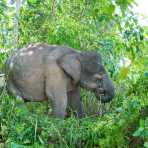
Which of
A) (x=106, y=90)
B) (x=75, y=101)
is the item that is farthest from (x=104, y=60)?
(x=106, y=90)

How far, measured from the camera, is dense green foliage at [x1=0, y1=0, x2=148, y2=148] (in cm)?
395

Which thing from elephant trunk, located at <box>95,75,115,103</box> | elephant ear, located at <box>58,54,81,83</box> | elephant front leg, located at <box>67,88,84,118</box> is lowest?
elephant front leg, located at <box>67,88,84,118</box>

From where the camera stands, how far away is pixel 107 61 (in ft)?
24.1

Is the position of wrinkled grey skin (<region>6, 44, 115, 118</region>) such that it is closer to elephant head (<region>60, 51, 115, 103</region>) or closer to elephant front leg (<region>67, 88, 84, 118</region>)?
elephant head (<region>60, 51, 115, 103</region>)

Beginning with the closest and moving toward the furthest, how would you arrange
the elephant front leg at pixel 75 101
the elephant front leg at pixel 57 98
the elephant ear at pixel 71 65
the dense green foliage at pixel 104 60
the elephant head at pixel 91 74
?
1. the dense green foliage at pixel 104 60
2. the elephant front leg at pixel 57 98
3. the elephant ear at pixel 71 65
4. the elephant head at pixel 91 74
5. the elephant front leg at pixel 75 101

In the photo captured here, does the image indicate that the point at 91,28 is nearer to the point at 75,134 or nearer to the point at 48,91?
the point at 48,91

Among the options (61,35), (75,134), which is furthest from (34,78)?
(75,134)

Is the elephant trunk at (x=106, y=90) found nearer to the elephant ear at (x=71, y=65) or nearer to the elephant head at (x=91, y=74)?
the elephant head at (x=91, y=74)

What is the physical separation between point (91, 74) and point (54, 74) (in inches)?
21.2

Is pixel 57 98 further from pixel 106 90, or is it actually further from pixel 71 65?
pixel 106 90

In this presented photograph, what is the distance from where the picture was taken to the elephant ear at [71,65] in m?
6.23

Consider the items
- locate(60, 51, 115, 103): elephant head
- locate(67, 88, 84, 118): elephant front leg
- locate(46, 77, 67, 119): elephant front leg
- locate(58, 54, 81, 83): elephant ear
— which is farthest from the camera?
locate(67, 88, 84, 118): elephant front leg

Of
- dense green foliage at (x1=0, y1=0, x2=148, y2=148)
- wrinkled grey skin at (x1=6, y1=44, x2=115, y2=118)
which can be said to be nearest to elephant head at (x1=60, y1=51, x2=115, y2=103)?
wrinkled grey skin at (x1=6, y1=44, x2=115, y2=118)

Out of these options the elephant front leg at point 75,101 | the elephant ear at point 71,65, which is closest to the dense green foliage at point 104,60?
the elephant front leg at point 75,101
